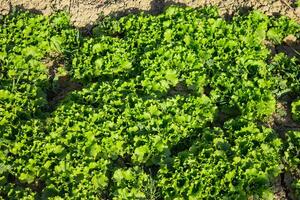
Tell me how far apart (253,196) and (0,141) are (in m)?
2.85

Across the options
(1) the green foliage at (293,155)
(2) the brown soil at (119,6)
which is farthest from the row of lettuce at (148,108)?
(2) the brown soil at (119,6)

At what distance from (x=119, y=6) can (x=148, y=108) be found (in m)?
2.16

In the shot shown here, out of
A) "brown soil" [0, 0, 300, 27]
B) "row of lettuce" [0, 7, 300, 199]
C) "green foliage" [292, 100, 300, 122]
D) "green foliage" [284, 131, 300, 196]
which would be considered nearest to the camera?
"row of lettuce" [0, 7, 300, 199]

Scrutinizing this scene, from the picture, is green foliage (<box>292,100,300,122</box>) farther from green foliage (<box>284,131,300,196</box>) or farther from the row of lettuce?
green foliage (<box>284,131,300,196</box>)

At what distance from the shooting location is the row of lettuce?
5277 mm

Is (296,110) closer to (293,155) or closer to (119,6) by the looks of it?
(293,155)

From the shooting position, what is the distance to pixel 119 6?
7262 millimetres

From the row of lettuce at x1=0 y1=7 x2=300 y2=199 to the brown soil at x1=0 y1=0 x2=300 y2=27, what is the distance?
0.93 feet

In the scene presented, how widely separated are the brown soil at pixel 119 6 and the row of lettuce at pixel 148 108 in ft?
0.93

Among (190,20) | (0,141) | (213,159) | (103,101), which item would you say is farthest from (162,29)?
(0,141)

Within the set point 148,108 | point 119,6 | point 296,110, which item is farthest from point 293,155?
point 119,6

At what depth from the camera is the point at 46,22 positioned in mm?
6828

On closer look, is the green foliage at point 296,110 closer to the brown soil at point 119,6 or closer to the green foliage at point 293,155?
the green foliage at point 293,155

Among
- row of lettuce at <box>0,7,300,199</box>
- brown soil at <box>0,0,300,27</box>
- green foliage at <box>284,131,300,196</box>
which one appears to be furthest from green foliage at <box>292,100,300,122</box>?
brown soil at <box>0,0,300,27</box>
